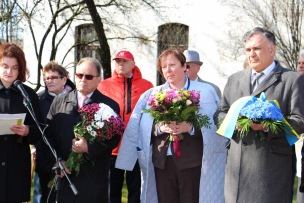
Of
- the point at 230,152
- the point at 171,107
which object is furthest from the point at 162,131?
the point at 230,152

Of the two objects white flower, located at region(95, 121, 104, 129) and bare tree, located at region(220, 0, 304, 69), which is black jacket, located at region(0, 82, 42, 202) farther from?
bare tree, located at region(220, 0, 304, 69)

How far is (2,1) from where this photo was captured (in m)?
13.1

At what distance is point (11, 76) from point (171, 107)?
4.89 ft

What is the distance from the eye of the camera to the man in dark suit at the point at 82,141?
4.26 m

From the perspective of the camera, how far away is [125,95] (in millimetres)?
5871

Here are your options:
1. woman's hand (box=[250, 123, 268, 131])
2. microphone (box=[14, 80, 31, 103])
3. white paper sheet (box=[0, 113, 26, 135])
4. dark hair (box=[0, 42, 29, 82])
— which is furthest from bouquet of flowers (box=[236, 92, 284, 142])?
dark hair (box=[0, 42, 29, 82])

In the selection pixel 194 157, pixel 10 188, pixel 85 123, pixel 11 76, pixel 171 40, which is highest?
pixel 171 40

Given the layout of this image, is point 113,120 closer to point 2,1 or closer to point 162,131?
point 162,131

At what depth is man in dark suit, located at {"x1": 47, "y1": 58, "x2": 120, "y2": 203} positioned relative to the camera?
4.26 metres

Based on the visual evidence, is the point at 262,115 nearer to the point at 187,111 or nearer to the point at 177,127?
the point at 187,111

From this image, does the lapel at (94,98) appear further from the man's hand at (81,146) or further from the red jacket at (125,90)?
the red jacket at (125,90)

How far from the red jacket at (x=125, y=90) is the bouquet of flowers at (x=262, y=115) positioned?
224 centimetres

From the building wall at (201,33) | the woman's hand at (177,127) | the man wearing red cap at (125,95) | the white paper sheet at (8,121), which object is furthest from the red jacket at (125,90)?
the building wall at (201,33)

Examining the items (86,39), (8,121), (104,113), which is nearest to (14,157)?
(8,121)
